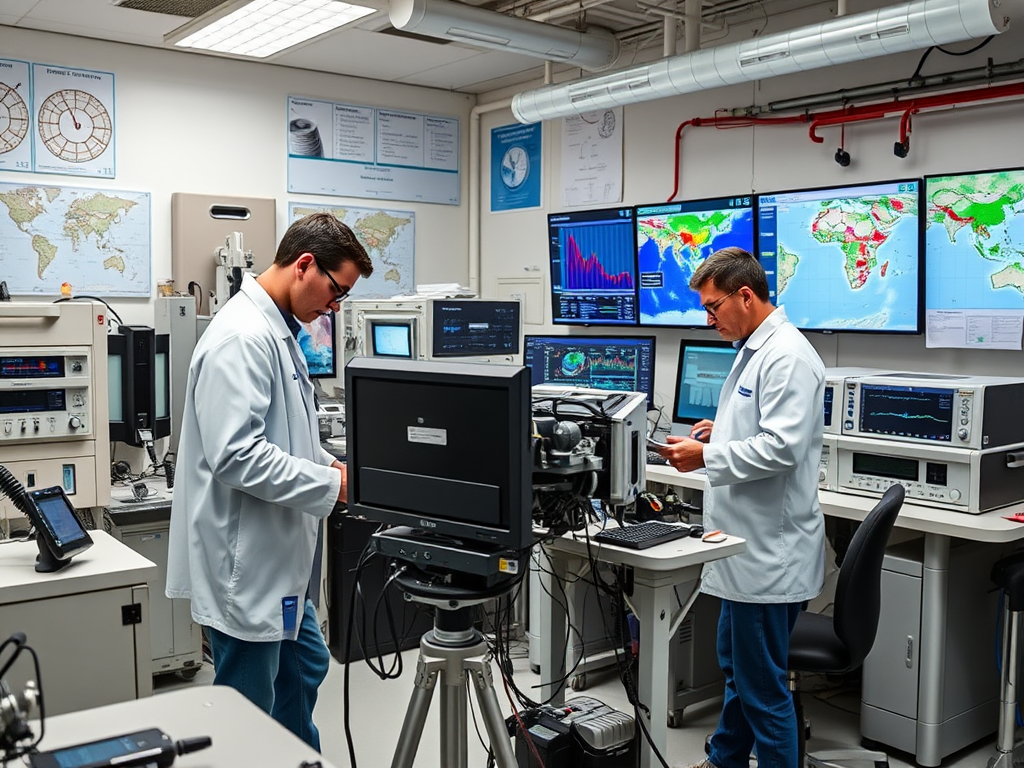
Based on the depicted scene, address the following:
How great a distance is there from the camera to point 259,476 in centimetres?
193

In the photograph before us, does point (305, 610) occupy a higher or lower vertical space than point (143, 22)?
lower

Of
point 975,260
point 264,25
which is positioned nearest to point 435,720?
point 975,260

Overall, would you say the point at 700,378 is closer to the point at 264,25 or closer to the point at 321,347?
the point at 321,347

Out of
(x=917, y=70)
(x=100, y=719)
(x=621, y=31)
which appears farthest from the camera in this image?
(x=621, y=31)

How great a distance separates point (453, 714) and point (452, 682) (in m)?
0.08

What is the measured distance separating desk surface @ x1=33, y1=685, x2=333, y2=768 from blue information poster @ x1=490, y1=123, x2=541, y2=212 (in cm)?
393

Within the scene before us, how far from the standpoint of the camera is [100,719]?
1427mm

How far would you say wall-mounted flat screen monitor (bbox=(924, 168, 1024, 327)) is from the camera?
3227 millimetres

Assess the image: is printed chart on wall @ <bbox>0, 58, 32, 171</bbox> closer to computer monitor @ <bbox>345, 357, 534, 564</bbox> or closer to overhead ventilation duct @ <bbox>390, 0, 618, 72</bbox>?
overhead ventilation duct @ <bbox>390, 0, 618, 72</bbox>

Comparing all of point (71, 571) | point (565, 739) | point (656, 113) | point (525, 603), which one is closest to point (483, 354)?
point (525, 603)

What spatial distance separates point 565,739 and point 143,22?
128 inches

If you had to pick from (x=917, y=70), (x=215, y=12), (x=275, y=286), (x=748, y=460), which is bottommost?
(x=748, y=460)

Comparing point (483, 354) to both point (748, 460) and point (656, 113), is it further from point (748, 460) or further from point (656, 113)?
point (748, 460)

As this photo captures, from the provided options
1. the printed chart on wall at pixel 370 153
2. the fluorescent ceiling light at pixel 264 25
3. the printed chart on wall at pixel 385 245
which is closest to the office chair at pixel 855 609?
the fluorescent ceiling light at pixel 264 25
